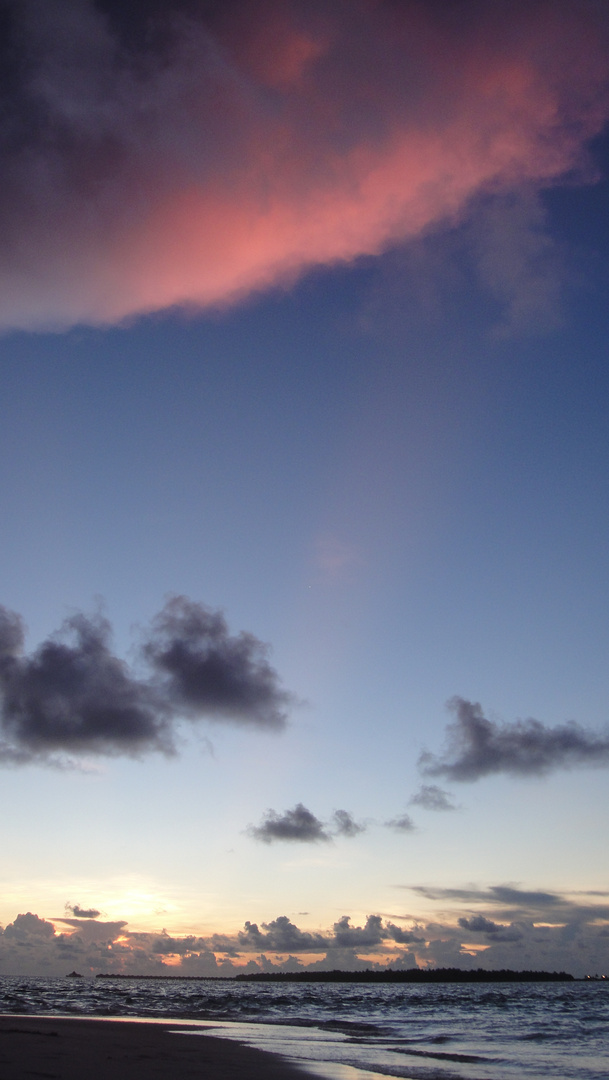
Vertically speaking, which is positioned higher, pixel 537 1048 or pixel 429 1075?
pixel 429 1075

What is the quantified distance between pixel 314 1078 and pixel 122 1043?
8.83 metres

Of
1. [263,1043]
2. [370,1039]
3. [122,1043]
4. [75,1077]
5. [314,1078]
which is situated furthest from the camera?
[370,1039]

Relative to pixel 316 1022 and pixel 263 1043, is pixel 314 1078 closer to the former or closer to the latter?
pixel 263 1043

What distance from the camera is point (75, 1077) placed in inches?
541

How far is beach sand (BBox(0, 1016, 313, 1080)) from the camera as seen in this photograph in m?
14.6

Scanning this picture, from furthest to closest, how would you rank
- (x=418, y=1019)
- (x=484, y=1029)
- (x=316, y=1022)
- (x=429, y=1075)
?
(x=418, y=1019)
(x=316, y=1022)
(x=484, y=1029)
(x=429, y=1075)

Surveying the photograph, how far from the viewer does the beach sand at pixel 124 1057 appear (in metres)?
14.6

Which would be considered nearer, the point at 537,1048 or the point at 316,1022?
the point at 537,1048

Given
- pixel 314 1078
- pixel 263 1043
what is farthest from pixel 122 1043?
pixel 314 1078

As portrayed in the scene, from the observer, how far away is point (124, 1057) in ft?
58.9

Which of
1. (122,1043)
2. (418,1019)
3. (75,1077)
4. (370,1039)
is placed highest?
(75,1077)

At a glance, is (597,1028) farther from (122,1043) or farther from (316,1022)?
(122,1043)

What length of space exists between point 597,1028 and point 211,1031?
22.9 meters

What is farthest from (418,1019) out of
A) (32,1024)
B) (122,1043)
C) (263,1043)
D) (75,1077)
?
(75,1077)
